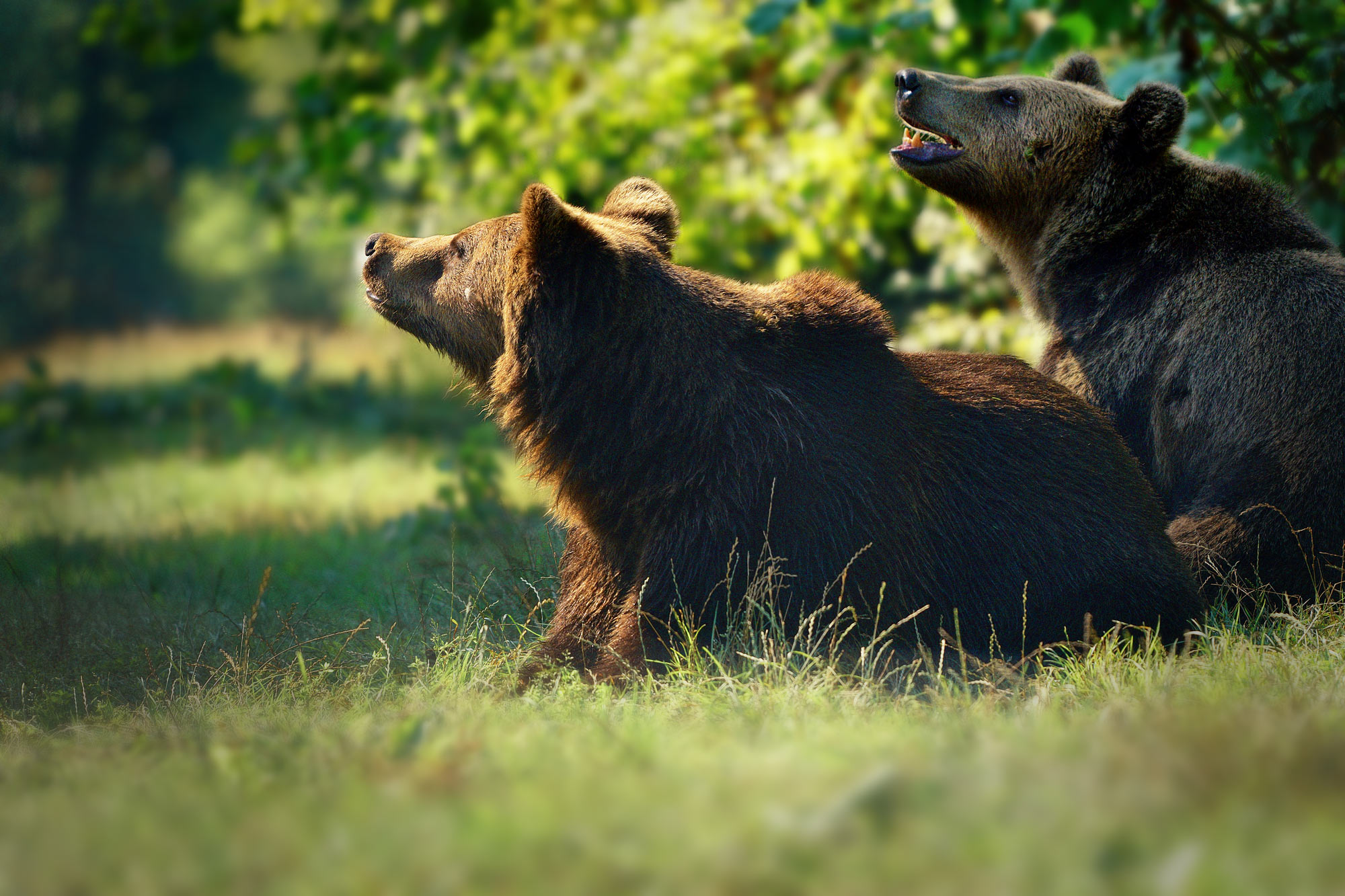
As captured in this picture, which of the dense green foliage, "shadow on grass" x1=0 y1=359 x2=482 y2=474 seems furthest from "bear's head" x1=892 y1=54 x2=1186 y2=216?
"shadow on grass" x1=0 y1=359 x2=482 y2=474

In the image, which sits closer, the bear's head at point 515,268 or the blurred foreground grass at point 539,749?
the blurred foreground grass at point 539,749

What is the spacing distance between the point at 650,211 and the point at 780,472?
4.73ft

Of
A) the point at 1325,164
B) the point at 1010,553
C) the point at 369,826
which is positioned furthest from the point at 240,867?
the point at 1325,164

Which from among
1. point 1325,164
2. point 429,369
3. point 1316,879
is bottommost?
point 429,369

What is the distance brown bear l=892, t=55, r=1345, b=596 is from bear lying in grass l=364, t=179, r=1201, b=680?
17.9 inches

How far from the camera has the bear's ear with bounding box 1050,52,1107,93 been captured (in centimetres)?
626

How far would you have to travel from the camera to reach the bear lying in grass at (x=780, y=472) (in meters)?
4.26

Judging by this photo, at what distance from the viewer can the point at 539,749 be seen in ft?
10.2

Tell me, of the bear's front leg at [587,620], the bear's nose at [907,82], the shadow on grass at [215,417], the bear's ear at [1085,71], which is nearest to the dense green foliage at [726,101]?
the bear's ear at [1085,71]

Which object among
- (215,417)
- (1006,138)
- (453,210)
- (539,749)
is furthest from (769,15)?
(215,417)

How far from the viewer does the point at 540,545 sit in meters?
5.80

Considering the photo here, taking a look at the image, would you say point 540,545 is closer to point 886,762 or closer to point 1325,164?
point 886,762

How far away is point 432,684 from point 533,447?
36.2 inches

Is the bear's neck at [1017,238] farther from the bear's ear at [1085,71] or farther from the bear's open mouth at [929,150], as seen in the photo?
the bear's ear at [1085,71]
